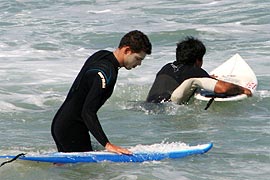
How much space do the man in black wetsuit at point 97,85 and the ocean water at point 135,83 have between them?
52 cm

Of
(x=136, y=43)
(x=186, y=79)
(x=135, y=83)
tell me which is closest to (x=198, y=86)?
(x=186, y=79)

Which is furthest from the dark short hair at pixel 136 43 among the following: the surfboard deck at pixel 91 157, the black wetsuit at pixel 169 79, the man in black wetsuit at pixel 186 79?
the black wetsuit at pixel 169 79

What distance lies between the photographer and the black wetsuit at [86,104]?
5.01 metres

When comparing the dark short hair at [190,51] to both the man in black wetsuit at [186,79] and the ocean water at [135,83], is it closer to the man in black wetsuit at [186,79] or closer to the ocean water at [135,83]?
the man in black wetsuit at [186,79]

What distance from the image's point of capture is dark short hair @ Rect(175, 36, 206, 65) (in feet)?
26.1

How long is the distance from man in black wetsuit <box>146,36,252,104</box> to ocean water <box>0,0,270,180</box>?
179 millimetres

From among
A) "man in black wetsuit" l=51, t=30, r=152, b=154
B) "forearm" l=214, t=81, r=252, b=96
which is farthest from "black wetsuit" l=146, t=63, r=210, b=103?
"man in black wetsuit" l=51, t=30, r=152, b=154

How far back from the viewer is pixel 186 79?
815 centimetres

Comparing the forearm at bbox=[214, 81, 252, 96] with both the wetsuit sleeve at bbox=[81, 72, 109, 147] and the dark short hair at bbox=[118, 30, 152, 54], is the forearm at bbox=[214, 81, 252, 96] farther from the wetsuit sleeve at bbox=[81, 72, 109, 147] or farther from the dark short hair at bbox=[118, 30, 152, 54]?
the wetsuit sleeve at bbox=[81, 72, 109, 147]

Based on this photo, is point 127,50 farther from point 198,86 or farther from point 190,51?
point 198,86

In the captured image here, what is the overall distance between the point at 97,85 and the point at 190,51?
317 centimetres

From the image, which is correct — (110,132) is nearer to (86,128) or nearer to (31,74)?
(86,128)

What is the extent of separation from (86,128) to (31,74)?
22.6ft

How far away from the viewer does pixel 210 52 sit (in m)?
13.9
